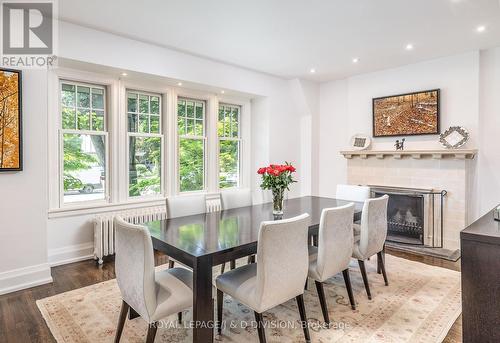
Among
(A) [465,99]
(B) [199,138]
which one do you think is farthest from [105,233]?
(A) [465,99]

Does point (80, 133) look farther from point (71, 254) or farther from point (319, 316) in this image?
point (319, 316)

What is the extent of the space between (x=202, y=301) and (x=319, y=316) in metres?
1.18

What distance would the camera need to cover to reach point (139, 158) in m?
4.40

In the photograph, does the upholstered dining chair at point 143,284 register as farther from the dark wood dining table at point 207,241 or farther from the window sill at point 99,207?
the window sill at point 99,207

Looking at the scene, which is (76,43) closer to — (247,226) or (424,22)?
(247,226)

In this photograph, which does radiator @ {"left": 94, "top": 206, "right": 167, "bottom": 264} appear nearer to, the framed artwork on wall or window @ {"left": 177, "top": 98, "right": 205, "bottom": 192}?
window @ {"left": 177, "top": 98, "right": 205, "bottom": 192}

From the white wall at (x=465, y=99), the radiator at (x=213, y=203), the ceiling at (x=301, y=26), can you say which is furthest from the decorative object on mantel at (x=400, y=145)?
the radiator at (x=213, y=203)

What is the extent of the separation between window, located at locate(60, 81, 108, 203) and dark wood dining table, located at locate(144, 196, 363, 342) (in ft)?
6.26

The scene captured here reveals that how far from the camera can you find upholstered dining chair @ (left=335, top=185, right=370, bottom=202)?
3.89m

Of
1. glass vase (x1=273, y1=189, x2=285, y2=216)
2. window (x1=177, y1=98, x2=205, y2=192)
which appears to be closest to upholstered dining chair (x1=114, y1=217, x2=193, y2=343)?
glass vase (x1=273, y1=189, x2=285, y2=216)

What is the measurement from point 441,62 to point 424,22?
1522mm

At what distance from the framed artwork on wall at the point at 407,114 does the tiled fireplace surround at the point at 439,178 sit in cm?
45

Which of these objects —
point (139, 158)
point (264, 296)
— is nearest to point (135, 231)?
point (264, 296)

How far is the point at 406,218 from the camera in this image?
4707mm
